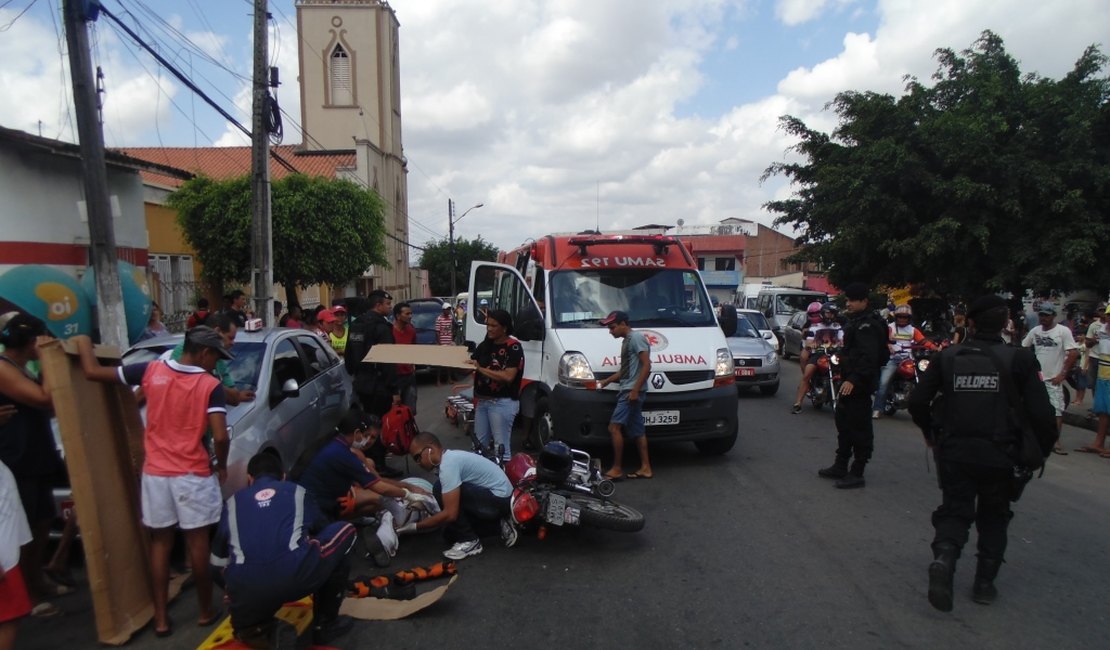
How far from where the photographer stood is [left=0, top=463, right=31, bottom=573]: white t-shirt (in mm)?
3189

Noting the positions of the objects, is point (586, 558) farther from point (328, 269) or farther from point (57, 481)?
point (328, 269)

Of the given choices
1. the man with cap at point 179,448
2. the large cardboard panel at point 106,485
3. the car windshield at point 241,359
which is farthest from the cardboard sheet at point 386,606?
the car windshield at point 241,359

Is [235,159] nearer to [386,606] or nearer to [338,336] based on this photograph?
[338,336]

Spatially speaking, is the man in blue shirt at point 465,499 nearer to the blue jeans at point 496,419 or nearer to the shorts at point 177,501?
the blue jeans at point 496,419

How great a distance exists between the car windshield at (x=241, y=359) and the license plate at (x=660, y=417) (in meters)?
3.54

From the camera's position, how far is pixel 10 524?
10.8 feet

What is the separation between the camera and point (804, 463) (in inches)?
294

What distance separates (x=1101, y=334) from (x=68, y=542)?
10.1m

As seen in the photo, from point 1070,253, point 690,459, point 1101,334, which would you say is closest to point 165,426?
point 690,459

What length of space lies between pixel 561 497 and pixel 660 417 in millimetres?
2181

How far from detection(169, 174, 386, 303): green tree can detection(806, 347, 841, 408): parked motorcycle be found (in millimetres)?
13764

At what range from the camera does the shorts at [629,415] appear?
6539 mm

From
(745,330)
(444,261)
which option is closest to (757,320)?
(745,330)

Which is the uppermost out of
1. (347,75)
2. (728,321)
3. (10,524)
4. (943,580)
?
(347,75)
